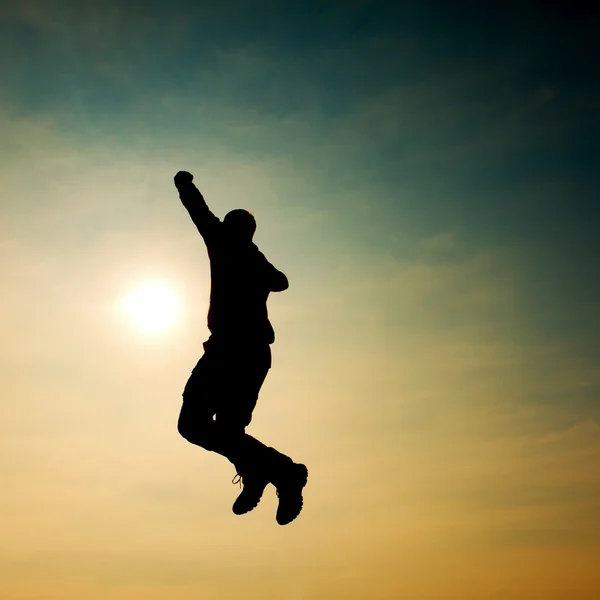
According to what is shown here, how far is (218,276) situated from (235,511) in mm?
2388

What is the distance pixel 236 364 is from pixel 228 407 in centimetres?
44

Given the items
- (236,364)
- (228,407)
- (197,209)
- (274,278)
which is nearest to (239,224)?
(197,209)

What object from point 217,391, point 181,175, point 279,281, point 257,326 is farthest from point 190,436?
point 181,175

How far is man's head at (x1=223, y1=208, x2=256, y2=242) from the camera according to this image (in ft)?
23.6

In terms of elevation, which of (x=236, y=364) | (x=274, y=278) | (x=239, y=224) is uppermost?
(x=239, y=224)

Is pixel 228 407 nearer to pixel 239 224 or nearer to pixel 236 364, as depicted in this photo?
pixel 236 364

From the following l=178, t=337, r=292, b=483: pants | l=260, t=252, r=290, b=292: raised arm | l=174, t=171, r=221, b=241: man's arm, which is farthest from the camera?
l=260, t=252, r=290, b=292: raised arm

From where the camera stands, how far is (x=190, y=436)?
273 inches

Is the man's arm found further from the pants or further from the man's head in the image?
the pants

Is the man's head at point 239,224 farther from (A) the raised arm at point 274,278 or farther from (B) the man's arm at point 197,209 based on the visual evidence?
(A) the raised arm at point 274,278

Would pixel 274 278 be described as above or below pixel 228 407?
above

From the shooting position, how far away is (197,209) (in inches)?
283

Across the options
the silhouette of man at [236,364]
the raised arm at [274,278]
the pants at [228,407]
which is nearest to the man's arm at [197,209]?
the silhouette of man at [236,364]

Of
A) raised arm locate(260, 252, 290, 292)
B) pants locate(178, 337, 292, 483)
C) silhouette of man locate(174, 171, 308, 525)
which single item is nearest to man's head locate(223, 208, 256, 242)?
silhouette of man locate(174, 171, 308, 525)
